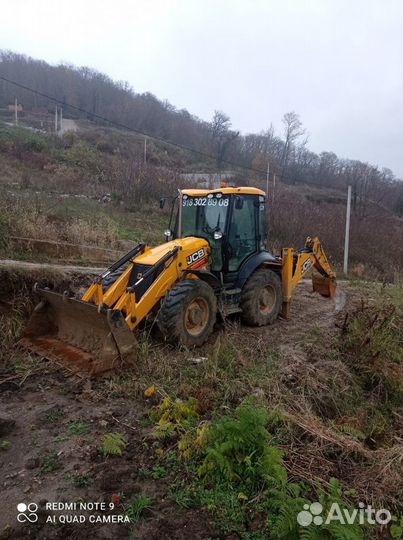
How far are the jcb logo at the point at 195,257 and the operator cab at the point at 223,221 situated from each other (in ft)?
0.98

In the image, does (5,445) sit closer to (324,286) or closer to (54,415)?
(54,415)

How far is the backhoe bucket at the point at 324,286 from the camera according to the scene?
9922 millimetres

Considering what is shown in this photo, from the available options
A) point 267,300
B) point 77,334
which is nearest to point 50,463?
point 77,334

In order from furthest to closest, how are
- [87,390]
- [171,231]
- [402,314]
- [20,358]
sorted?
[402,314], [171,231], [20,358], [87,390]

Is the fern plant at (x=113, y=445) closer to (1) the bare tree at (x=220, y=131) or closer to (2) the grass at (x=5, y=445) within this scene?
(2) the grass at (x=5, y=445)

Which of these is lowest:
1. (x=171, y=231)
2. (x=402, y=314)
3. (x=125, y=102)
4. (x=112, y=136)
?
(x=402, y=314)

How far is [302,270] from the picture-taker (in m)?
8.94

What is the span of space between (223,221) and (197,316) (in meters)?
1.69

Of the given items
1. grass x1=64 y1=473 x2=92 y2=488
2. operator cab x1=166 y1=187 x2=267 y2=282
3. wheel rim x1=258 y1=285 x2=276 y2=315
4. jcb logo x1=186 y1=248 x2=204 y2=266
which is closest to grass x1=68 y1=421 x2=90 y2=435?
grass x1=64 y1=473 x2=92 y2=488

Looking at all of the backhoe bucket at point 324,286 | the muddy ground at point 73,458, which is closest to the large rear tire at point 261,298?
the backhoe bucket at point 324,286

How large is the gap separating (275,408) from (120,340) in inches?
77.2

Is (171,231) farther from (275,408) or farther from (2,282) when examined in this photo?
(275,408)

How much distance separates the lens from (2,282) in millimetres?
7164

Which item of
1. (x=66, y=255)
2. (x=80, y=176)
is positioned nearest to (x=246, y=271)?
(x=66, y=255)
